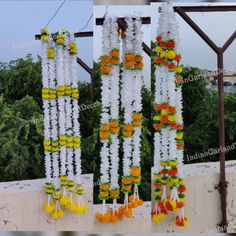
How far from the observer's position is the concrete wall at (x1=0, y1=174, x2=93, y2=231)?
8.96ft

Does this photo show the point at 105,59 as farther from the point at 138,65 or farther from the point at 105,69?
the point at 138,65

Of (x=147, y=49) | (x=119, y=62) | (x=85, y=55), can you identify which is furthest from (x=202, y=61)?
(x=85, y=55)

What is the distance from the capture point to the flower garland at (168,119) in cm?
251

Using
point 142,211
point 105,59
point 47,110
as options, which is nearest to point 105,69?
point 105,59

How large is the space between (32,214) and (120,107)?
97 cm

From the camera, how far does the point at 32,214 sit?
9.02 feet

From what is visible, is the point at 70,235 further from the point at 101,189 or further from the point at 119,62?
A: the point at 119,62

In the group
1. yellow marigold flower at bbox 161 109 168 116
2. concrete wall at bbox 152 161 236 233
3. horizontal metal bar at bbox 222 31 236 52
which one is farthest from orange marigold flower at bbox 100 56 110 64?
concrete wall at bbox 152 161 236 233

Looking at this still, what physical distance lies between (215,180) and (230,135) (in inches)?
13.7

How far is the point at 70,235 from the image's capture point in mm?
2750

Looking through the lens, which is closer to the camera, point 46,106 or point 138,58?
point 138,58

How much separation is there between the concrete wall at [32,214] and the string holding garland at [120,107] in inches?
7.5

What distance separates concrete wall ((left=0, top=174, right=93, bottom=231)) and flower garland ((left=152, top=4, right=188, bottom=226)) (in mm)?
504

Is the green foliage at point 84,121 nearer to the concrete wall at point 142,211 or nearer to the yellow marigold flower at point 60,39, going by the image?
the concrete wall at point 142,211
